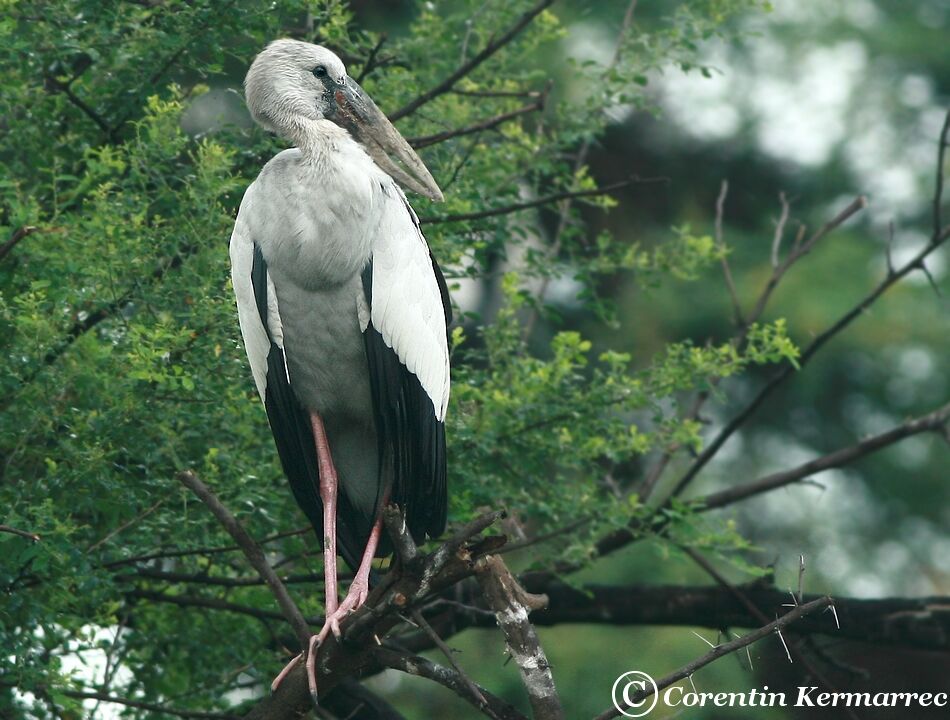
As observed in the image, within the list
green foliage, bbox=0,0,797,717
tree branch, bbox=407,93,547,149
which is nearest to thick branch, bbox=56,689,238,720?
green foliage, bbox=0,0,797,717

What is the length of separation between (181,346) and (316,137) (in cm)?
87

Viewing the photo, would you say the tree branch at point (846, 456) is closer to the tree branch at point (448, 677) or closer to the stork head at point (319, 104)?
the stork head at point (319, 104)

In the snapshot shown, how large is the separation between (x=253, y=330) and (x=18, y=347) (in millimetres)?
752

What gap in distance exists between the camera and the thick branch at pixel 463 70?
18.3ft

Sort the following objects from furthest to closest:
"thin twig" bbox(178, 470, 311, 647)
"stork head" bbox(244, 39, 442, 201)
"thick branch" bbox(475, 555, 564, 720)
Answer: "stork head" bbox(244, 39, 442, 201)
"thick branch" bbox(475, 555, 564, 720)
"thin twig" bbox(178, 470, 311, 647)

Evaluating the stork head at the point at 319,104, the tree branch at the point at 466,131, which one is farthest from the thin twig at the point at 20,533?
the tree branch at the point at 466,131

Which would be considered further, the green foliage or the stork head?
the stork head

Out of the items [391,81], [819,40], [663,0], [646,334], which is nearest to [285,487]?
[391,81]

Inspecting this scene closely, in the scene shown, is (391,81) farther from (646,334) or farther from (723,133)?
(723,133)

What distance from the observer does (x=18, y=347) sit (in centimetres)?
467

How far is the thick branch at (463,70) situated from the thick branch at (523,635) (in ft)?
6.46

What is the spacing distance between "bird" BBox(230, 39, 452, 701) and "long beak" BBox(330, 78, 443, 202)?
1.4 inches

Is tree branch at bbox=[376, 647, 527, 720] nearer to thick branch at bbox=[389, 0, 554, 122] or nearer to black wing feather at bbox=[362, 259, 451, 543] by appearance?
black wing feather at bbox=[362, 259, 451, 543]

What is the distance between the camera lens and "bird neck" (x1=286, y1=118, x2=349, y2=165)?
16.0ft
